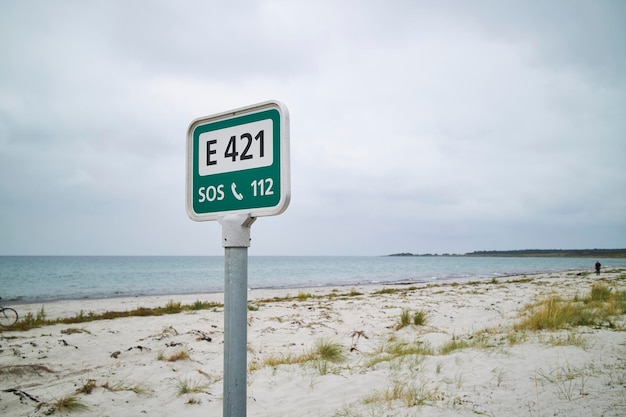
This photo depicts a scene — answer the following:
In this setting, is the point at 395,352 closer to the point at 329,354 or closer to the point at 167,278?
the point at 329,354

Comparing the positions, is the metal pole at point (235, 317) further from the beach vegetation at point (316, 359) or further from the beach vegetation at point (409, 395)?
the beach vegetation at point (316, 359)

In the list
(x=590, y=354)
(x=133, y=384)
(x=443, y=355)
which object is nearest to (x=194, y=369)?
(x=133, y=384)

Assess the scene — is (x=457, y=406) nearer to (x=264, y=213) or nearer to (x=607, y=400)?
(x=607, y=400)

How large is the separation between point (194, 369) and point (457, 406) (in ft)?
13.3

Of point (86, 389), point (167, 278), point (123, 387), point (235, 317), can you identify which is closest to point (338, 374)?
point (123, 387)

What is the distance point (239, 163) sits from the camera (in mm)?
1786

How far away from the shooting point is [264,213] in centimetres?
164

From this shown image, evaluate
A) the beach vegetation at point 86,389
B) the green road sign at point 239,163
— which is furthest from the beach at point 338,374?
the green road sign at point 239,163

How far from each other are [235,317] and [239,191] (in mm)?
559

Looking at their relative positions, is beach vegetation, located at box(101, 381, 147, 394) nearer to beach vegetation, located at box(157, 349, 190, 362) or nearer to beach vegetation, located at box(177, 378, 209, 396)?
beach vegetation, located at box(177, 378, 209, 396)

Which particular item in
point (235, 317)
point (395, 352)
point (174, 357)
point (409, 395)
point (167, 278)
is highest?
point (235, 317)

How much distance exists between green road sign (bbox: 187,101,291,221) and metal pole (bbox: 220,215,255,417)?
0.11 meters

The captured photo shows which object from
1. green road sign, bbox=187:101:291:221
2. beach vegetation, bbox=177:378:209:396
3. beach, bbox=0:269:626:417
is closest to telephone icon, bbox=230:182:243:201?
green road sign, bbox=187:101:291:221

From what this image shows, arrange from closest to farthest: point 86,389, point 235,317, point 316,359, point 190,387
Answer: point 235,317
point 86,389
point 190,387
point 316,359
